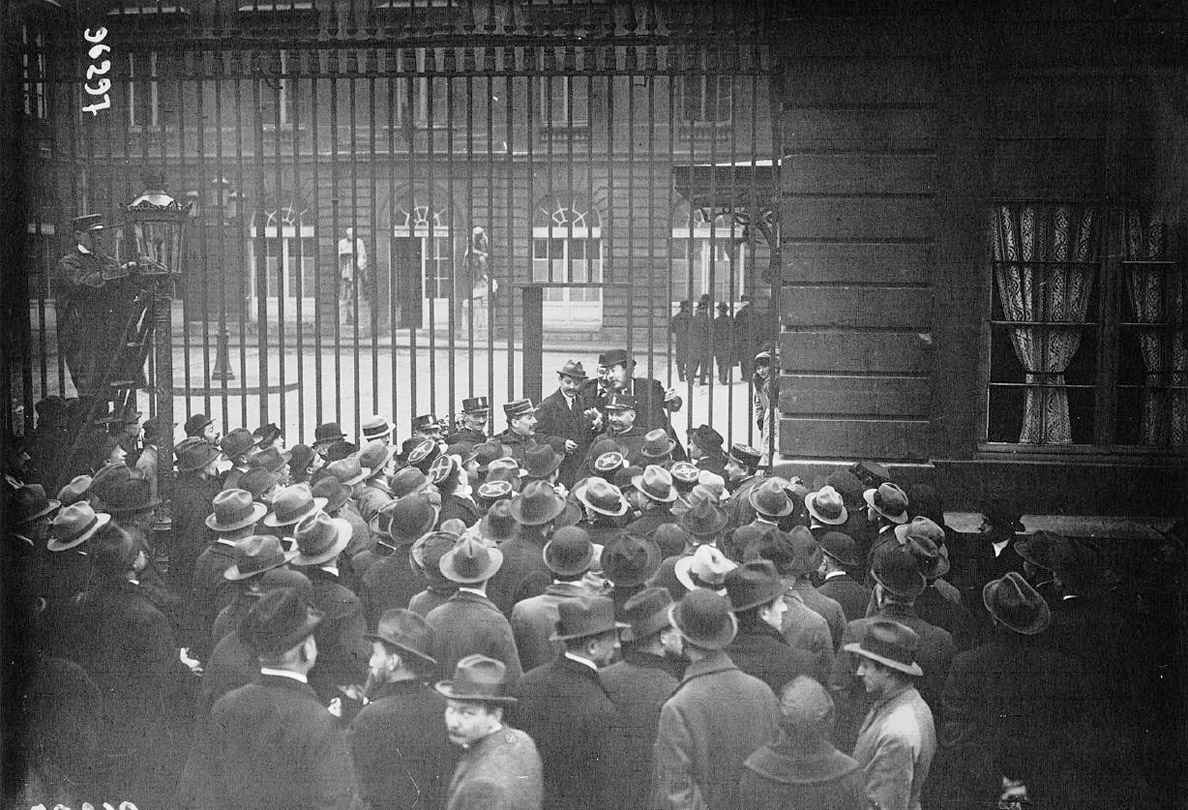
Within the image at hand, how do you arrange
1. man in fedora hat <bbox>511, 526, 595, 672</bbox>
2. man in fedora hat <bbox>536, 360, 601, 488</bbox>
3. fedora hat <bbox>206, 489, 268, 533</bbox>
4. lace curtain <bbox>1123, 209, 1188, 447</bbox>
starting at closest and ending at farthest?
man in fedora hat <bbox>511, 526, 595, 672</bbox>
fedora hat <bbox>206, 489, 268, 533</bbox>
lace curtain <bbox>1123, 209, 1188, 447</bbox>
man in fedora hat <bbox>536, 360, 601, 488</bbox>

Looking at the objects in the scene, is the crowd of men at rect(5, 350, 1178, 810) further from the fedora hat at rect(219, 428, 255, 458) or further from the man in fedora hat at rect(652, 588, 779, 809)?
the fedora hat at rect(219, 428, 255, 458)

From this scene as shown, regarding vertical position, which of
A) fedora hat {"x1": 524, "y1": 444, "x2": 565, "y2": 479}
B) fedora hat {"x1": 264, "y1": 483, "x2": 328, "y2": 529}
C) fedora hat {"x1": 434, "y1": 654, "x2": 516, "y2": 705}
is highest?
fedora hat {"x1": 524, "y1": 444, "x2": 565, "y2": 479}

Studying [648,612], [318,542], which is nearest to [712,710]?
[648,612]

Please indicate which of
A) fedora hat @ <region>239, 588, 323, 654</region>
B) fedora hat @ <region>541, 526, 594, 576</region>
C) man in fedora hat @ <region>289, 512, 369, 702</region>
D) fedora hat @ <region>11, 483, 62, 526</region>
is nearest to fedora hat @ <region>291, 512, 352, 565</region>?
man in fedora hat @ <region>289, 512, 369, 702</region>

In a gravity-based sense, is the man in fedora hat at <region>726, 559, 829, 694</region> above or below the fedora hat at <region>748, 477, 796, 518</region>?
below

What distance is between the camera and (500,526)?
621 centimetres

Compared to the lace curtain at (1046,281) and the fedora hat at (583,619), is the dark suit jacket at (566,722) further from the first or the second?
the lace curtain at (1046,281)

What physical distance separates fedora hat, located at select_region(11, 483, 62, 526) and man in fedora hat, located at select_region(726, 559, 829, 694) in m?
3.79

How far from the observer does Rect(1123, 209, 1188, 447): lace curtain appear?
23.6 feet

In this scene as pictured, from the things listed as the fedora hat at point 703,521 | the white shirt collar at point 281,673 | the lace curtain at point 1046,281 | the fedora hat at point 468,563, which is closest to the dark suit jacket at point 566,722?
the fedora hat at point 468,563

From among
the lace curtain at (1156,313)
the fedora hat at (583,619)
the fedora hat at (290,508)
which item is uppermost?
the lace curtain at (1156,313)

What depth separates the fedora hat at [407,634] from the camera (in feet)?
16.0

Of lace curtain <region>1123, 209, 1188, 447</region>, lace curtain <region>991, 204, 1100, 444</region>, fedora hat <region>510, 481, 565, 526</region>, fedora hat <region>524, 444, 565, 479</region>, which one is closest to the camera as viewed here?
fedora hat <region>510, 481, 565, 526</region>

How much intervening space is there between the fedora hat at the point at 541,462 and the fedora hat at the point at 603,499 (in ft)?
3.39
